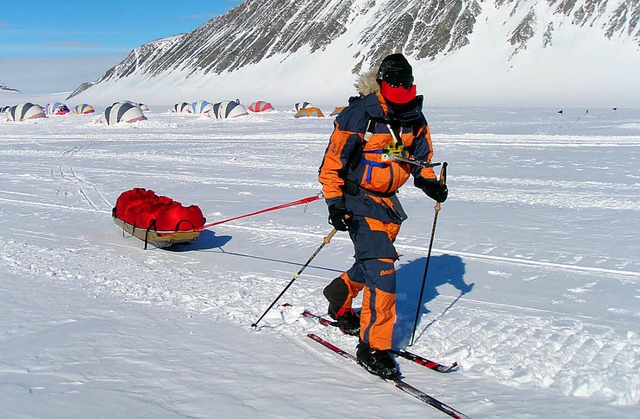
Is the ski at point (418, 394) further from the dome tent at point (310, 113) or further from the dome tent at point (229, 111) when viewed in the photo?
the dome tent at point (229, 111)

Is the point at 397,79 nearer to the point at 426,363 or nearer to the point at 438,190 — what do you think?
the point at 438,190

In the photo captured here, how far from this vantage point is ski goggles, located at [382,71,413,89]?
11.6 feet

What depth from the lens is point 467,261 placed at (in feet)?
20.6

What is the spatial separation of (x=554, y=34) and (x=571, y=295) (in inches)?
3628

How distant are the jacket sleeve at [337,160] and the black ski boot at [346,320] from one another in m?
1.00

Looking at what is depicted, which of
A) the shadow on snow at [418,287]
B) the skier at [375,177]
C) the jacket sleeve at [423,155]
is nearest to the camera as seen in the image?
the skier at [375,177]

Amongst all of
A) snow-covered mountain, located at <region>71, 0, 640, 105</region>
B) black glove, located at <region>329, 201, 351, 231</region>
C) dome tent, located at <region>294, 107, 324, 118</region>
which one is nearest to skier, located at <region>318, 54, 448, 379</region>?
black glove, located at <region>329, 201, 351, 231</region>

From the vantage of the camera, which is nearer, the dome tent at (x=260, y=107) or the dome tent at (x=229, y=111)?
the dome tent at (x=229, y=111)

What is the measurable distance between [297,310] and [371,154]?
1.56 metres

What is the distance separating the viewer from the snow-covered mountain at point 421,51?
79.7 meters

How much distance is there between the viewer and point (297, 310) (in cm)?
466

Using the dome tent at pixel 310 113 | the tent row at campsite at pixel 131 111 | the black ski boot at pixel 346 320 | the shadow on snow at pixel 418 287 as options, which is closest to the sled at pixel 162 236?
the shadow on snow at pixel 418 287

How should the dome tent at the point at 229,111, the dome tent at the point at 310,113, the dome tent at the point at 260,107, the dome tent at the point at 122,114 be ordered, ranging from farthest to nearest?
the dome tent at the point at 260,107, the dome tent at the point at 310,113, the dome tent at the point at 229,111, the dome tent at the point at 122,114

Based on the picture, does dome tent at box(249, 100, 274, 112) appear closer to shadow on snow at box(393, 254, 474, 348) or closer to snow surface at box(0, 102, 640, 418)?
snow surface at box(0, 102, 640, 418)
